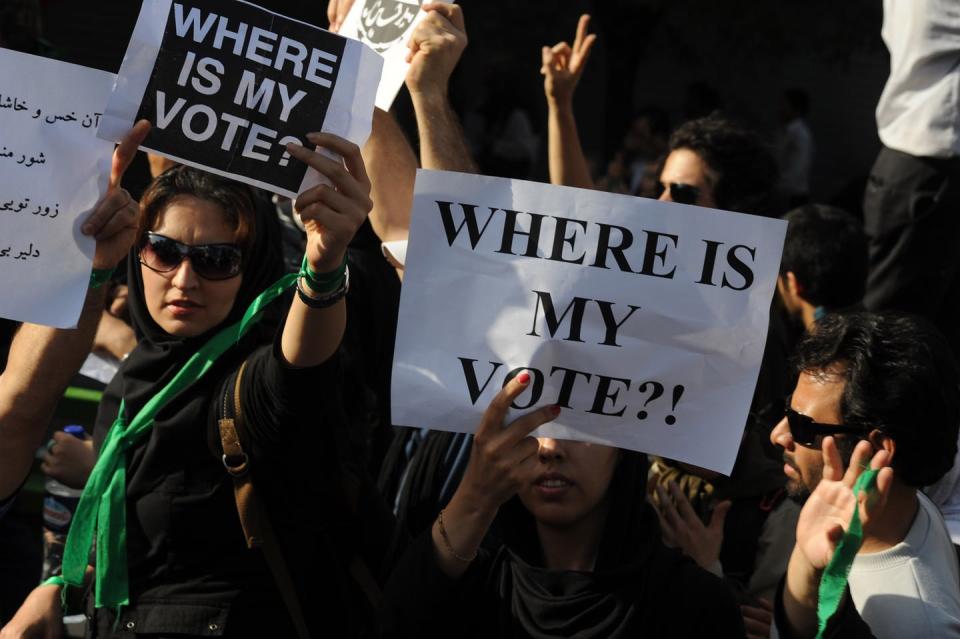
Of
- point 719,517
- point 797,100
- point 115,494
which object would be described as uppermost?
point 797,100

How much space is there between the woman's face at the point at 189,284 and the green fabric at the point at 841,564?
5.21ft

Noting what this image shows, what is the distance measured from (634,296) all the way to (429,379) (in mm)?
450

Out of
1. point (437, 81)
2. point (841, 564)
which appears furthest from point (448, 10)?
point (841, 564)

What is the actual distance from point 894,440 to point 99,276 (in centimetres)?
178

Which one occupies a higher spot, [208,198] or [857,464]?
[208,198]

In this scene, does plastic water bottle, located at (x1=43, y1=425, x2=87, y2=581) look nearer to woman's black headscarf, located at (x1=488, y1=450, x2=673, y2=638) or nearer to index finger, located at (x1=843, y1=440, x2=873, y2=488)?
woman's black headscarf, located at (x1=488, y1=450, x2=673, y2=638)

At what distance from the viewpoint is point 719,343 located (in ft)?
8.65

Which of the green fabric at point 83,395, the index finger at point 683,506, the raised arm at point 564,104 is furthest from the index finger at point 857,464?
the green fabric at point 83,395

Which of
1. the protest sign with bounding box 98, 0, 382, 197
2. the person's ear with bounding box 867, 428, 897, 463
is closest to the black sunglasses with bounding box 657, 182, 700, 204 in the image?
the person's ear with bounding box 867, 428, 897, 463

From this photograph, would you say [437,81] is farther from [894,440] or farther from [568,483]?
[894,440]

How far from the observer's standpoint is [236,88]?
276cm

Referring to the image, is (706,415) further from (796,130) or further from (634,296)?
(796,130)

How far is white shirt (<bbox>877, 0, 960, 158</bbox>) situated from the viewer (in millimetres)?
4754

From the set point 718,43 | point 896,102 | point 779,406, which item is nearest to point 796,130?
point 718,43
